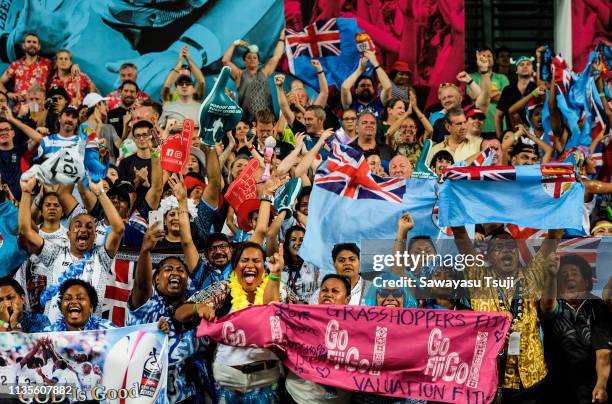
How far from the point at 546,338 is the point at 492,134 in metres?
5.89

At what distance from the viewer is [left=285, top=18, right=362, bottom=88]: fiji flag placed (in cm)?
1706

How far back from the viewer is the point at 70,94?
665 inches

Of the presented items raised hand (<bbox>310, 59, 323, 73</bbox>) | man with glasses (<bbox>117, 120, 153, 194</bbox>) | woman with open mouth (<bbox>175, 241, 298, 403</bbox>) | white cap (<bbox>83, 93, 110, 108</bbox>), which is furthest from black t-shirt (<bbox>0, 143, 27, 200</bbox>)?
woman with open mouth (<bbox>175, 241, 298, 403</bbox>)

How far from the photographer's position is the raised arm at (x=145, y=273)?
10.9 metres

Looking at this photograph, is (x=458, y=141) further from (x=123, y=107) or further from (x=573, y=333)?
(x=573, y=333)

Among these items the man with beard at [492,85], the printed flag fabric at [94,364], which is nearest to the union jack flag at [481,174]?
the printed flag fabric at [94,364]

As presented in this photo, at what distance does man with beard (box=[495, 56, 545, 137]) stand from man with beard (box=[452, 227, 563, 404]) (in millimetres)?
5549

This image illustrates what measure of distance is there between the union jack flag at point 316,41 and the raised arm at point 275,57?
29 centimetres

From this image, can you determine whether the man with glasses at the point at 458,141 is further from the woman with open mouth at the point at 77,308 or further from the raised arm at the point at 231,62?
the woman with open mouth at the point at 77,308

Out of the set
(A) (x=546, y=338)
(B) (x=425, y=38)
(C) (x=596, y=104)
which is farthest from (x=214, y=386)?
(B) (x=425, y=38)

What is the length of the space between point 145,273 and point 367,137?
443 centimetres

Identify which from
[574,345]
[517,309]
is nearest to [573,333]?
[574,345]

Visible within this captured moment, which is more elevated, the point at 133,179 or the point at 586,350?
the point at 133,179

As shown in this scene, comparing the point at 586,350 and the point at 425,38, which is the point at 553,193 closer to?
the point at 586,350
